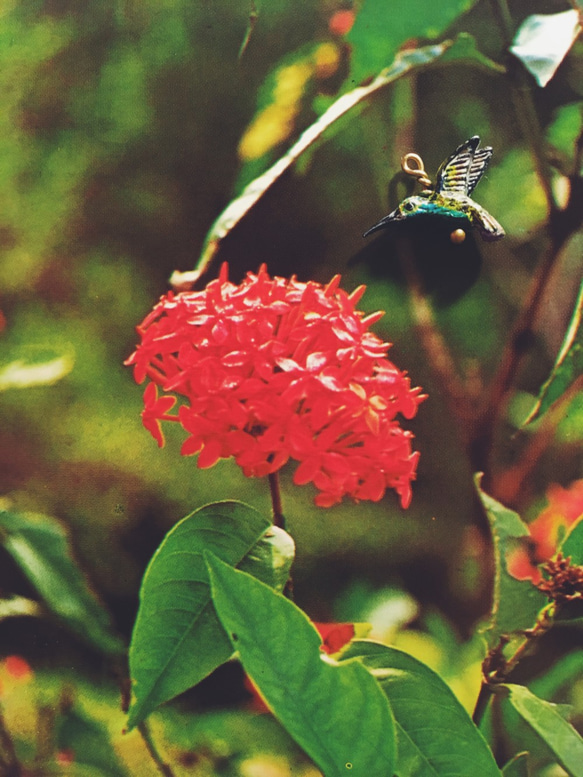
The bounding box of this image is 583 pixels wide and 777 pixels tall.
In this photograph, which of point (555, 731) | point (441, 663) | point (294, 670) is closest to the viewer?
point (294, 670)

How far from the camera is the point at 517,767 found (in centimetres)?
97

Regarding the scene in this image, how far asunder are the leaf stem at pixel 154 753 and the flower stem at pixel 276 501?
386mm

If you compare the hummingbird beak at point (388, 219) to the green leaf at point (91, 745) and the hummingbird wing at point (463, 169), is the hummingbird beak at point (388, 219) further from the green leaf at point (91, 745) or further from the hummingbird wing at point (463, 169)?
the green leaf at point (91, 745)

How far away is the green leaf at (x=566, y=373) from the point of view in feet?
3.41

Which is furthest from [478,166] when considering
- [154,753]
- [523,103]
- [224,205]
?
[154,753]

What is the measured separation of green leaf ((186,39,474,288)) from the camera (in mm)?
1040

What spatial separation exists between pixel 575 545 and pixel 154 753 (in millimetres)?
720

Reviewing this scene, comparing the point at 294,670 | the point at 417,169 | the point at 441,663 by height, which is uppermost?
the point at 417,169

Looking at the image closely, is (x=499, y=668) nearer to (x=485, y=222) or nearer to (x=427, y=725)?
(x=427, y=725)

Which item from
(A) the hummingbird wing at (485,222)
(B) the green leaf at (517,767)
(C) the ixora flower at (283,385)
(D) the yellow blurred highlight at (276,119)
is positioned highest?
(D) the yellow blurred highlight at (276,119)

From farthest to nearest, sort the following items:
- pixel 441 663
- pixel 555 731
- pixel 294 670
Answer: pixel 441 663, pixel 555 731, pixel 294 670

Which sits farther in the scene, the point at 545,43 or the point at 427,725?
the point at 545,43

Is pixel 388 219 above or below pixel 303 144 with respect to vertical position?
below

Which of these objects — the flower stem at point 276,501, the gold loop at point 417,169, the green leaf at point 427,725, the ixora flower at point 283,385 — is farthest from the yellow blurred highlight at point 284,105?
the green leaf at point 427,725
